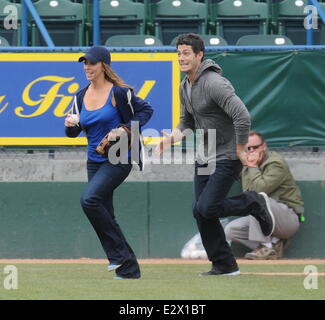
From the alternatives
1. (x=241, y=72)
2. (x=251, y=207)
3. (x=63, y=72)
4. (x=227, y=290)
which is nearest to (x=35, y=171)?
(x=63, y=72)

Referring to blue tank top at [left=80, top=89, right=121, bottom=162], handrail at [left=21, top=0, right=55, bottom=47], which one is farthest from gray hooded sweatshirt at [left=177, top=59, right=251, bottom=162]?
handrail at [left=21, top=0, right=55, bottom=47]

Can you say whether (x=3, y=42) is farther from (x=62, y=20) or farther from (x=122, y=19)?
(x=122, y=19)

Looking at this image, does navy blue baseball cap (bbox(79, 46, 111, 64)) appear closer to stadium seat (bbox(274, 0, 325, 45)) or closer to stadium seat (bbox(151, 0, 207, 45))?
stadium seat (bbox(151, 0, 207, 45))

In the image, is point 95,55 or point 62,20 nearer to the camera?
point 95,55

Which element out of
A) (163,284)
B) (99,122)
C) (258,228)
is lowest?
(163,284)

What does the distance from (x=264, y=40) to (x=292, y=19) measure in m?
1.14

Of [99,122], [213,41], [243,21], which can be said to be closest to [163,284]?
[99,122]

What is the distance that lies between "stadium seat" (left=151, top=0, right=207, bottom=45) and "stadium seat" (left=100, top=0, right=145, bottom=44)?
0.21m

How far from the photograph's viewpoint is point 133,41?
12211mm

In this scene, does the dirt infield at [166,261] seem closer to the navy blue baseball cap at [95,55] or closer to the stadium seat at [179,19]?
the navy blue baseball cap at [95,55]

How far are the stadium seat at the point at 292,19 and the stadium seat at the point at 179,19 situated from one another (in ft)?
3.24

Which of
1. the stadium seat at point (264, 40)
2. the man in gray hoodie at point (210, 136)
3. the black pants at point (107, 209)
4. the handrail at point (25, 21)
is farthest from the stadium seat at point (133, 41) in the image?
the black pants at point (107, 209)

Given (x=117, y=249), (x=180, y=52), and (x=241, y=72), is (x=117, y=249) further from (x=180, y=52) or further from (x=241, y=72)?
(x=241, y=72)

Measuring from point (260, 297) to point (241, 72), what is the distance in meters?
4.70
